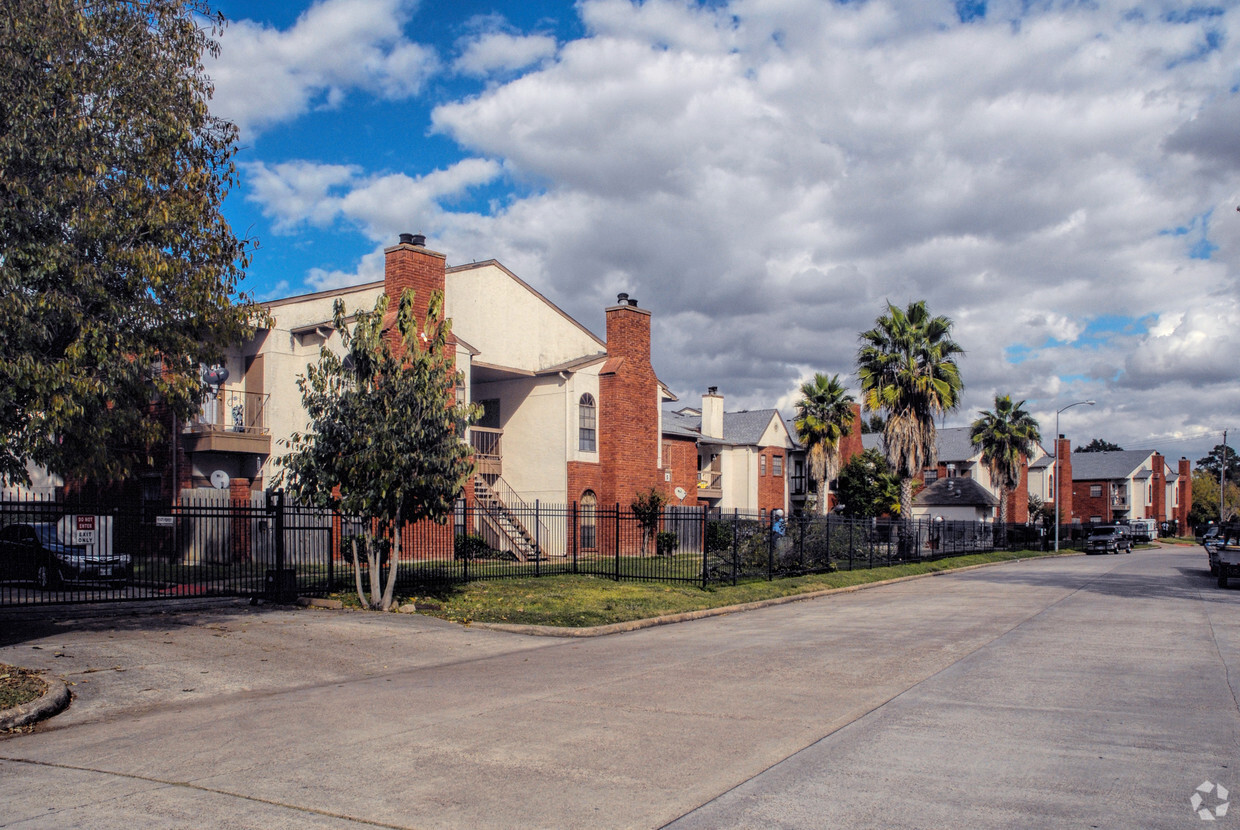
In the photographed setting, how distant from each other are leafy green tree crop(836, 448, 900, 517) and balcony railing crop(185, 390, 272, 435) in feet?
125

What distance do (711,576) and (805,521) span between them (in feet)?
16.2

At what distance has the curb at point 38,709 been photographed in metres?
8.27

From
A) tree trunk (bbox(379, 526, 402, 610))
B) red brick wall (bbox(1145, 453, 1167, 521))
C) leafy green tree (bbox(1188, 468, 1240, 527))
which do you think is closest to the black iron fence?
tree trunk (bbox(379, 526, 402, 610))

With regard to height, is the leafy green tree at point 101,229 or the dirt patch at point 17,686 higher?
the leafy green tree at point 101,229

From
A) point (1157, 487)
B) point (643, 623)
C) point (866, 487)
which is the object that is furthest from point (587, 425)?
point (1157, 487)

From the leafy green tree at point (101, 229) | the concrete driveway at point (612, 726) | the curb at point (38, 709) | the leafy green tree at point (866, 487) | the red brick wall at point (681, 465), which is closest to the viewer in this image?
the concrete driveway at point (612, 726)

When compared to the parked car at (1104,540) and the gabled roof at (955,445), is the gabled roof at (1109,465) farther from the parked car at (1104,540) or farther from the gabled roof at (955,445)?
the parked car at (1104,540)

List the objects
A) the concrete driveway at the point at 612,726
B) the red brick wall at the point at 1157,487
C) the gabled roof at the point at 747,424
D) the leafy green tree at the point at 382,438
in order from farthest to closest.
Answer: the red brick wall at the point at 1157,487, the gabled roof at the point at 747,424, the leafy green tree at the point at 382,438, the concrete driveway at the point at 612,726

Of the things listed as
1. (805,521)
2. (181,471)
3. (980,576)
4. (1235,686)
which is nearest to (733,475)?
(980,576)

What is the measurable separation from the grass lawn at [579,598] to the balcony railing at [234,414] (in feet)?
37.2

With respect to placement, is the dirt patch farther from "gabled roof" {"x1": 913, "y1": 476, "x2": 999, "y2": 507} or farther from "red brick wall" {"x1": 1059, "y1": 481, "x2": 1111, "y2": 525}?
"red brick wall" {"x1": 1059, "y1": 481, "x2": 1111, "y2": 525}

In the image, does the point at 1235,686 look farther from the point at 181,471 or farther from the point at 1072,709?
the point at 181,471

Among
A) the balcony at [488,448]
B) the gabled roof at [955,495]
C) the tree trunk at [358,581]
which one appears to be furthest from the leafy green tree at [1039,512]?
the tree trunk at [358,581]

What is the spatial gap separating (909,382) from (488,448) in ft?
56.0
